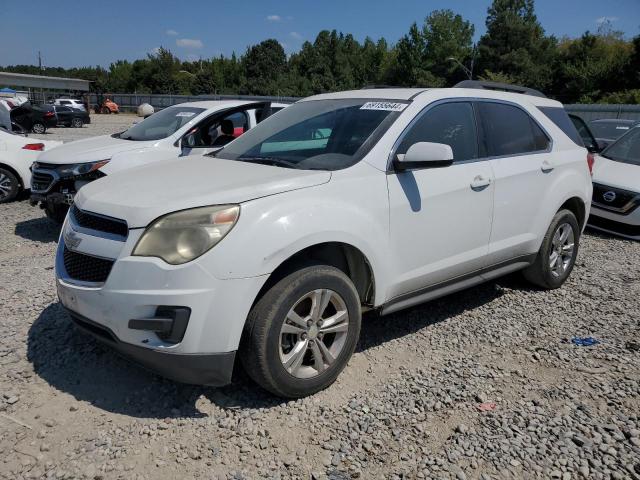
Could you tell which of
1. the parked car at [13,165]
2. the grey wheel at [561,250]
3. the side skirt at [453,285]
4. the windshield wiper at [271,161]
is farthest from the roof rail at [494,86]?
the parked car at [13,165]

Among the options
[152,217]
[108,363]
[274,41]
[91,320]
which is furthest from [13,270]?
[274,41]

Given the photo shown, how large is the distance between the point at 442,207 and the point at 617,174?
5.36 meters

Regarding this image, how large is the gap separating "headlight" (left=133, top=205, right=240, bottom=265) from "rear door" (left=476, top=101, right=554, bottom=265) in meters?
2.26

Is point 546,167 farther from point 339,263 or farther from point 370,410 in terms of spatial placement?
point 370,410

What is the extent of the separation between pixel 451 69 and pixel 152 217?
68.5 meters

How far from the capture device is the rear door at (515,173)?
3938mm

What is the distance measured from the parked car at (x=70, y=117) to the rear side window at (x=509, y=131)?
29.9m

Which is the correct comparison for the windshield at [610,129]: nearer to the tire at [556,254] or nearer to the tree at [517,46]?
the tire at [556,254]

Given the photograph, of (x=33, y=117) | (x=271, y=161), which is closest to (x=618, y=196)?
(x=271, y=161)

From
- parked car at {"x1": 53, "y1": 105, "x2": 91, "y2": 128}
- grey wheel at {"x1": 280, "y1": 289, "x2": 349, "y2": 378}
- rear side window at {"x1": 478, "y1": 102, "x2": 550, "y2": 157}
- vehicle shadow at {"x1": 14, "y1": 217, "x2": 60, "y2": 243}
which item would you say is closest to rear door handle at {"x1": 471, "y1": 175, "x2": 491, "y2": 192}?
rear side window at {"x1": 478, "y1": 102, "x2": 550, "y2": 157}

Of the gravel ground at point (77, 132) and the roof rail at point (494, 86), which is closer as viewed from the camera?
the roof rail at point (494, 86)

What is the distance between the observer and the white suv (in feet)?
8.27

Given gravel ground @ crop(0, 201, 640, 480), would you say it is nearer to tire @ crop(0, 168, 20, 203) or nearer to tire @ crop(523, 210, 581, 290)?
tire @ crop(523, 210, 581, 290)

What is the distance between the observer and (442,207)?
346 centimetres
